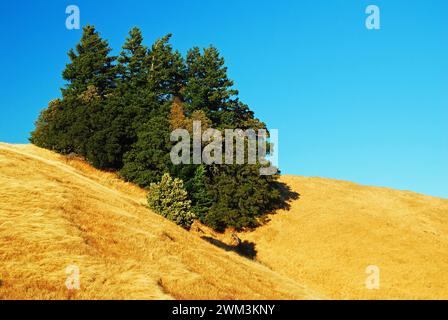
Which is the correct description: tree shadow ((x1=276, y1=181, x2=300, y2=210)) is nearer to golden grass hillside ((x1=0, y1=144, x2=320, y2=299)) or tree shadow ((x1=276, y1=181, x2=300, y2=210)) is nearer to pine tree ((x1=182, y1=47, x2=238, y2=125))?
pine tree ((x1=182, y1=47, x2=238, y2=125))

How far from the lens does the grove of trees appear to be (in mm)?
54906

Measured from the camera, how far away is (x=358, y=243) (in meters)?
45.7

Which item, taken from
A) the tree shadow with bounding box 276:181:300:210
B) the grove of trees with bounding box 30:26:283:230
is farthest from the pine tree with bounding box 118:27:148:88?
the tree shadow with bounding box 276:181:300:210

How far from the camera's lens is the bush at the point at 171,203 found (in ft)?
120

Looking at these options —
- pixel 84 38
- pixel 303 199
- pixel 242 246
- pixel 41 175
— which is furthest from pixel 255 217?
pixel 84 38

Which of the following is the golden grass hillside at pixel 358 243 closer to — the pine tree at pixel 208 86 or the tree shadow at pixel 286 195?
the tree shadow at pixel 286 195

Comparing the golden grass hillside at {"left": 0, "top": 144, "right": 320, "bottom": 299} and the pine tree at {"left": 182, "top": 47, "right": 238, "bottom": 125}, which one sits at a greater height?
the pine tree at {"left": 182, "top": 47, "right": 238, "bottom": 125}

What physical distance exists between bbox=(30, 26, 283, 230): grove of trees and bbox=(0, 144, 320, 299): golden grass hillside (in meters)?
12.0

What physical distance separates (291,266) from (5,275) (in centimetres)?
3225

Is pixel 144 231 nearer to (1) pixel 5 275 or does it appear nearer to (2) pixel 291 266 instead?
(1) pixel 5 275

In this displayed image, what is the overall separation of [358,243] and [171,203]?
21.2 meters

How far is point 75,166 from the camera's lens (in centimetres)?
5703

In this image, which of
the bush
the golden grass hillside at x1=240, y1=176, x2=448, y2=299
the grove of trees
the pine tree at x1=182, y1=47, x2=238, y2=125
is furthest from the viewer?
the pine tree at x1=182, y1=47, x2=238, y2=125

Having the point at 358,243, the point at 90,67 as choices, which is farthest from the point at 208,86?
the point at 358,243
